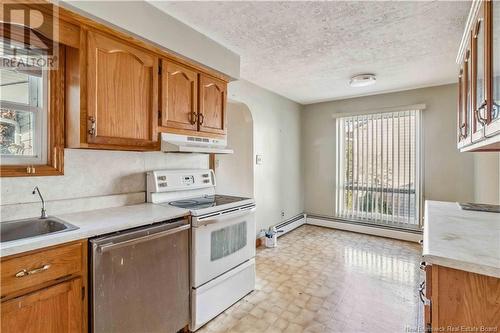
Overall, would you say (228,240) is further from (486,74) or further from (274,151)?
(274,151)

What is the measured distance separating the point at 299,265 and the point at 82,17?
3.08 m

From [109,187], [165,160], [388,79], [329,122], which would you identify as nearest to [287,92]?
[329,122]

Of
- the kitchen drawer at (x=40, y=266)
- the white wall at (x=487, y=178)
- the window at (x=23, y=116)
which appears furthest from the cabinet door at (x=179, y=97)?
the white wall at (x=487, y=178)

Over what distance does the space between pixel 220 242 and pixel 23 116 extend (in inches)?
63.5

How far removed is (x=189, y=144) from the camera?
2.23m

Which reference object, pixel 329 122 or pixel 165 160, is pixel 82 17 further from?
pixel 329 122

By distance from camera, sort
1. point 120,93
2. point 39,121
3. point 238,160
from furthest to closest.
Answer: point 238,160, point 120,93, point 39,121

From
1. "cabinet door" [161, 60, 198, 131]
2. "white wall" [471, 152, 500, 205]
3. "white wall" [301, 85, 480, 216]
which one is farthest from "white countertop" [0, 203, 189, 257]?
"white wall" [301, 85, 480, 216]

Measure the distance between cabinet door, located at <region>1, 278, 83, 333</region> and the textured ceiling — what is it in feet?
6.17

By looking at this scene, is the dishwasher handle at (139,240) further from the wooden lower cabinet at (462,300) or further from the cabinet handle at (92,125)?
the wooden lower cabinet at (462,300)

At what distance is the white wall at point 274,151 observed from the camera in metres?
3.69

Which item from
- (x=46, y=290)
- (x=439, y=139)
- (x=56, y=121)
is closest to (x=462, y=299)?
(x=46, y=290)

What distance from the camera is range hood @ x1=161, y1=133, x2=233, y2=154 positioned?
2076 mm

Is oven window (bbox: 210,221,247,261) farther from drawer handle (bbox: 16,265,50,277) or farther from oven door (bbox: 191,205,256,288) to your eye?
drawer handle (bbox: 16,265,50,277)
